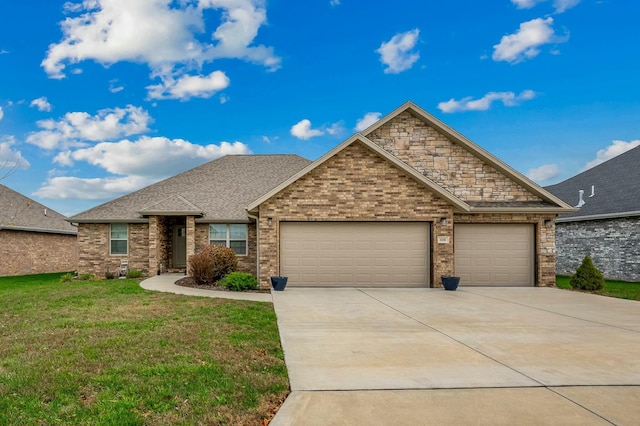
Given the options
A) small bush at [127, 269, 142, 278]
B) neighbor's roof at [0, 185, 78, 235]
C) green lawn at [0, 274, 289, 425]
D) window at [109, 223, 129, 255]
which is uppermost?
neighbor's roof at [0, 185, 78, 235]

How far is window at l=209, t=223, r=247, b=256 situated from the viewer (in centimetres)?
1922

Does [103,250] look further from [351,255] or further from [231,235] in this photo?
[351,255]

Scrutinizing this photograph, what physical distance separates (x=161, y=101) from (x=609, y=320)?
2127cm

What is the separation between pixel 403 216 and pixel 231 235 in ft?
27.5

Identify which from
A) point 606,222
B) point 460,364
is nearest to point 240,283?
point 460,364

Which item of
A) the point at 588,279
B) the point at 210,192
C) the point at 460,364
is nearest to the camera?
the point at 460,364

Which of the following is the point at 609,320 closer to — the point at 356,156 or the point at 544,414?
the point at 544,414

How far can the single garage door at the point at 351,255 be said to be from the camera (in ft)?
49.3

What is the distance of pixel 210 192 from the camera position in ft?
69.9

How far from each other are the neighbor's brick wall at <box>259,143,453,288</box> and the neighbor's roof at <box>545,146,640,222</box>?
35.2ft

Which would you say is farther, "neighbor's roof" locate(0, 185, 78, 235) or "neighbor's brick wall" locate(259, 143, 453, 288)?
"neighbor's roof" locate(0, 185, 78, 235)

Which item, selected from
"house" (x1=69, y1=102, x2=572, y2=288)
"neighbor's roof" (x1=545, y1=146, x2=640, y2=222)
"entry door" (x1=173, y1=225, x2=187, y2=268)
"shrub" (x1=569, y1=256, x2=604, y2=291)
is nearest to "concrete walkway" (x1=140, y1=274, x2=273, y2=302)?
"house" (x1=69, y1=102, x2=572, y2=288)

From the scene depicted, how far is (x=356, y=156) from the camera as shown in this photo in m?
15.0

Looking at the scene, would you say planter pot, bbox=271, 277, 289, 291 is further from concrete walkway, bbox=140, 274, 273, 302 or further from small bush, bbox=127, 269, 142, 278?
small bush, bbox=127, 269, 142, 278
